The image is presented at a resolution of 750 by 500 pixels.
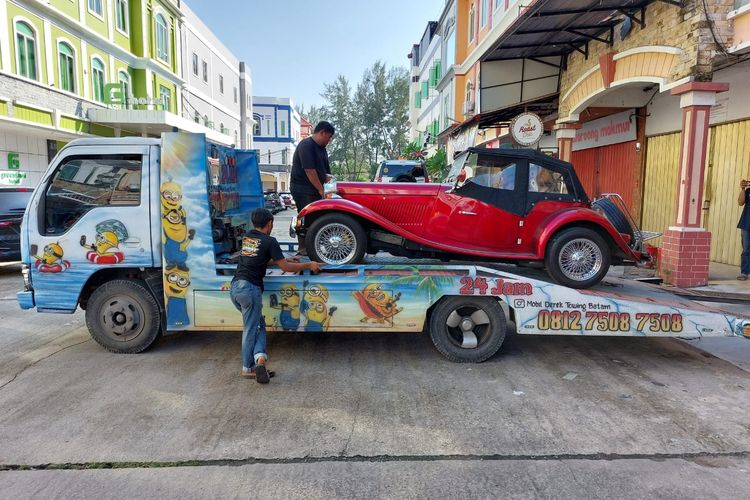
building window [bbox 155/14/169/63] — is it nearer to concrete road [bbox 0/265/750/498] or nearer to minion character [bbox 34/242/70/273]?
minion character [bbox 34/242/70/273]

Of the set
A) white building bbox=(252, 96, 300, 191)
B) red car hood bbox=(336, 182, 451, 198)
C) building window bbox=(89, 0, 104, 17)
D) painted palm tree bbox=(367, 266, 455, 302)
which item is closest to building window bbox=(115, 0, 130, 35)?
building window bbox=(89, 0, 104, 17)

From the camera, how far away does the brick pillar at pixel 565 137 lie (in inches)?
553

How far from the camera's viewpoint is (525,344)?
20.7 feet

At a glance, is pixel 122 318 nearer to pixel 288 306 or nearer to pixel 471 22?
pixel 288 306

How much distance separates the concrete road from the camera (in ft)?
10.8

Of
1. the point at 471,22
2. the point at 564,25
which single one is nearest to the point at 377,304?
the point at 564,25

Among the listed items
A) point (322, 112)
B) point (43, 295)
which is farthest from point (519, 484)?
point (322, 112)

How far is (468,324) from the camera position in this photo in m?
5.51

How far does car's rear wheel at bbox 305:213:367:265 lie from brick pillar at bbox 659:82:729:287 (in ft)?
21.3

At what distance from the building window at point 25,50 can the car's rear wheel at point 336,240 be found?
53.1ft

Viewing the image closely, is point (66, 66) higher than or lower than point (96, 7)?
lower

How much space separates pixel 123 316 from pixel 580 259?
509 cm

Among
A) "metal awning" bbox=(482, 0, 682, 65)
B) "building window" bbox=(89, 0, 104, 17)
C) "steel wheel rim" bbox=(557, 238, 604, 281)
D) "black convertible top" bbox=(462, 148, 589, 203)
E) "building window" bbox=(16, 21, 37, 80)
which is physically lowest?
"steel wheel rim" bbox=(557, 238, 604, 281)

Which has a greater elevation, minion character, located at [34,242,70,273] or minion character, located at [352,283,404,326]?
minion character, located at [34,242,70,273]
